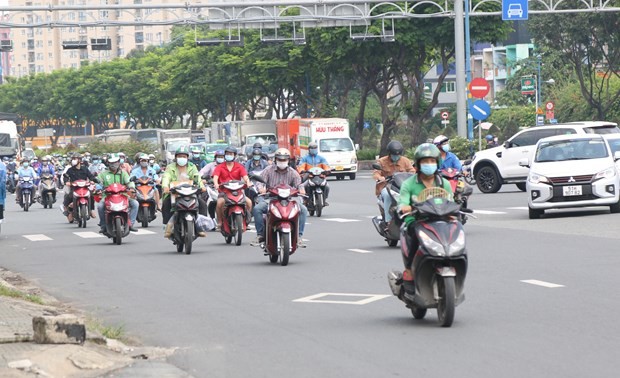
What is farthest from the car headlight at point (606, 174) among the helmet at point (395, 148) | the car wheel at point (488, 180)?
the car wheel at point (488, 180)

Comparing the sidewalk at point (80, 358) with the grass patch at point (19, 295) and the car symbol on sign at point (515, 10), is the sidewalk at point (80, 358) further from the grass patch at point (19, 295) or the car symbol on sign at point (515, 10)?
the car symbol on sign at point (515, 10)

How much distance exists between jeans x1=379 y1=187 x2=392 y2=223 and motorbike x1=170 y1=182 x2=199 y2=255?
278 centimetres

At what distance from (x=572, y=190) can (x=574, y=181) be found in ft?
0.55

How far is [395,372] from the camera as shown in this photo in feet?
29.3

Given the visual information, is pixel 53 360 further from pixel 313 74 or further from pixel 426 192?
pixel 313 74

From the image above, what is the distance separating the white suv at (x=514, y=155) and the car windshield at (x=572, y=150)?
923cm

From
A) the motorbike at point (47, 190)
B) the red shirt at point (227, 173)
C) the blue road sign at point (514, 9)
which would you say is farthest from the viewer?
the blue road sign at point (514, 9)

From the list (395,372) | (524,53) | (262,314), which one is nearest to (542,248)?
(262,314)

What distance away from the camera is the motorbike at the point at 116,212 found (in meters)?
23.0

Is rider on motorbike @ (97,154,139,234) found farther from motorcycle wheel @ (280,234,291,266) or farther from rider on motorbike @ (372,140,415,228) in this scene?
motorcycle wheel @ (280,234,291,266)

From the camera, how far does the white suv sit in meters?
35.3

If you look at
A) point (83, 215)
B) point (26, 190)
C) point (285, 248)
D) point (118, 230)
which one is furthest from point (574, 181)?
point (26, 190)

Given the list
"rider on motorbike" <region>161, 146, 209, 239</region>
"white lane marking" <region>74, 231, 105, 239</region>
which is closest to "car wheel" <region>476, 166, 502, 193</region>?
"white lane marking" <region>74, 231, 105, 239</region>

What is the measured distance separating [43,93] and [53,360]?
5453 inches
